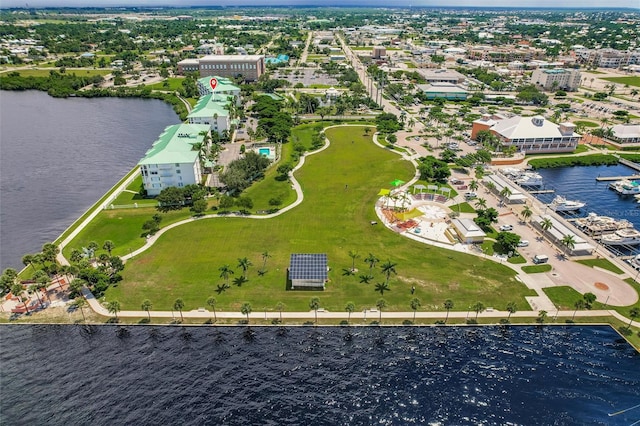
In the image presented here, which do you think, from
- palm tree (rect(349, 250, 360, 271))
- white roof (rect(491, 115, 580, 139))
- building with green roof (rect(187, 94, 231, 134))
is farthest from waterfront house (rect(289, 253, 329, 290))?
white roof (rect(491, 115, 580, 139))

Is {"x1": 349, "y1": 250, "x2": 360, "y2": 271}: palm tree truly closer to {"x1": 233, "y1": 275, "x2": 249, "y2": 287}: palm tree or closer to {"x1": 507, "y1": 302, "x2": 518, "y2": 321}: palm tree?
{"x1": 233, "y1": 275, "x2": 249, "y2": 287}: palm tree

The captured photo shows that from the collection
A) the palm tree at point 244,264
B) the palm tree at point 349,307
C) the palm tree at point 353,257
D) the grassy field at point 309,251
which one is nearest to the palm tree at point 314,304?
the grassy field at point 309,251

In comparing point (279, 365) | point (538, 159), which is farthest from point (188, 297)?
point (538, 159)

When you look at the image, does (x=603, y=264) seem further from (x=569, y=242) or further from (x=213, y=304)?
(x=213, y=304)

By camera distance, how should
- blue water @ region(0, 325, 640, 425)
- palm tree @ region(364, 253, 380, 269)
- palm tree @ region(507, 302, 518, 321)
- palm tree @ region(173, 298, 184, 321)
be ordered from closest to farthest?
blue water @ region(0, 325, 640, 425) < palm tree @ region(173, 298, 184, 321) < palm tree @ region(507, 302, 518, 321) < palm tree @ region(364, 253, 380, 269)

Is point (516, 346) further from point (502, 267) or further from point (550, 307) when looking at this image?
point (502, 267)

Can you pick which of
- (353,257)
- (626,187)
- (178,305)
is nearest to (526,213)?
(353,257)
